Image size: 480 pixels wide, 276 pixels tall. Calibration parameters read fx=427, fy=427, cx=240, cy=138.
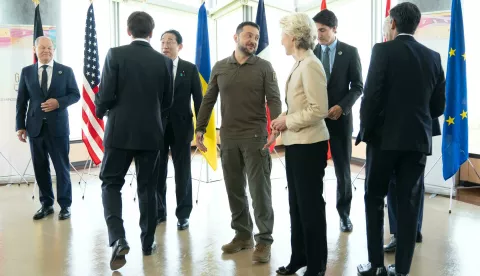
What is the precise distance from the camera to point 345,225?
3463mm

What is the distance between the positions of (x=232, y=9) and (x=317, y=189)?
5734 millimetres

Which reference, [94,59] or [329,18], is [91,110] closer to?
[94,59]

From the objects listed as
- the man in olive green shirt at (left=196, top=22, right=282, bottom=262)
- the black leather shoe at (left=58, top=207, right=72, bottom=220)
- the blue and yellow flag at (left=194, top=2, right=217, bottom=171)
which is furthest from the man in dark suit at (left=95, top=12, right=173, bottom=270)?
the blue and yellow flag at (left=194, top=2, right=217, bottom=171)

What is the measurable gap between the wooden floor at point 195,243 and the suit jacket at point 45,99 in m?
0.85

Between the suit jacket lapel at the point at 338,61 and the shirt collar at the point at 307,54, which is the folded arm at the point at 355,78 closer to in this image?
the suit jacket lapel at the point at 338,61

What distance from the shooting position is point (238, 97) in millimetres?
2850

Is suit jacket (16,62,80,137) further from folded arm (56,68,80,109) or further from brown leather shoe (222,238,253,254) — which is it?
brown leather shoe (222,238,253,254)

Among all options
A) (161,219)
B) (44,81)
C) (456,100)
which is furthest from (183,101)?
(456,100)

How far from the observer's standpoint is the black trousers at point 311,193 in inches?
88.9

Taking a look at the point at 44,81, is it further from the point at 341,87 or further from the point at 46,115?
the point at 341,87

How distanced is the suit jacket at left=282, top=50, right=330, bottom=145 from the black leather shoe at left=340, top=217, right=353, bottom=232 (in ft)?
4.68

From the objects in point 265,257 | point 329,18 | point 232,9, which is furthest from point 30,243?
point 232,9

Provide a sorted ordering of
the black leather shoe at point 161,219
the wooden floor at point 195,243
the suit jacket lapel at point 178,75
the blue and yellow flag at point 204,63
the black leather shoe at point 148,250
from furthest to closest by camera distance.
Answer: the blue and yellow flag at point 204,63 < the black leather shoe at point 161,219 < the suit jacket lapel at point 178,75 < the black leather shoe at point 148,250 < the wooden floor at point 195,243

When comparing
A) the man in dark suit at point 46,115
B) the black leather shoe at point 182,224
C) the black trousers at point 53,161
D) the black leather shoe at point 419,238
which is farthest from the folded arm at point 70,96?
the black leather shoe at point 419,238
